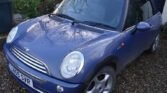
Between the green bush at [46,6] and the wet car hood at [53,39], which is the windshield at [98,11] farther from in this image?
the green bush at [46,6]

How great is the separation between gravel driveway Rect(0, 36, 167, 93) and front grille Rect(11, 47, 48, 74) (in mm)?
686

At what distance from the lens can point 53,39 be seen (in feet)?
13.8

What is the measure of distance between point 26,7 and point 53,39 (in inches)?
129

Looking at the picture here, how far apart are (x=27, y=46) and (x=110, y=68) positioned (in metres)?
1.18

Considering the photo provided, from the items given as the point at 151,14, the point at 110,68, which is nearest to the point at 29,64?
the point at 110,68

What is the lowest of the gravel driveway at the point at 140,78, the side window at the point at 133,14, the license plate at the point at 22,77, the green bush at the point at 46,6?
the gravel driveway at the point at 140,78

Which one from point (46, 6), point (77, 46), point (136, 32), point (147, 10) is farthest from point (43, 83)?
point (46, 6)

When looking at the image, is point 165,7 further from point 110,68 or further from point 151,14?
point 110,68

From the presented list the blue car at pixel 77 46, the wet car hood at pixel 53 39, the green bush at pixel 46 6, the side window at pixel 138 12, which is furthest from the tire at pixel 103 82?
the green bush at pixel 46 6

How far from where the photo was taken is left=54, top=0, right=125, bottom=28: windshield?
4.65 m

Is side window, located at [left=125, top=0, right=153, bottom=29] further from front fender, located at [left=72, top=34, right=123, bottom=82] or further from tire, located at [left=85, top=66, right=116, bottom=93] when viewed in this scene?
tire, located at [left=85, top=66, right=116, bottom=93]

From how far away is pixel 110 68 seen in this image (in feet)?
14.0

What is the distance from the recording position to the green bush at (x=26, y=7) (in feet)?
23.5

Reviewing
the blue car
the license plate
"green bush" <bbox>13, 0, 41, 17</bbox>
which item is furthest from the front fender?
"green bush" <bbox>13, 0, 41, 17</bbox>
